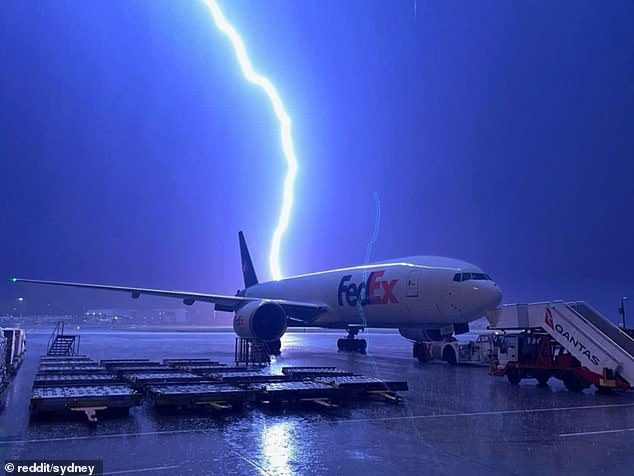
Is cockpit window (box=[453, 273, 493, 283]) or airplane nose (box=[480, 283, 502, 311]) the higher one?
cockpit window (box=[453, 273, 493, 283])

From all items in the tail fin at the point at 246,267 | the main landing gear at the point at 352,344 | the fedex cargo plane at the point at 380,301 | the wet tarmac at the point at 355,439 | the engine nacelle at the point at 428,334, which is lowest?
the wet tarmac at the point at 355,439

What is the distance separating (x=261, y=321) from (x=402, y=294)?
6177 mm

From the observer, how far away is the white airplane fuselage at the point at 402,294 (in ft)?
68.1

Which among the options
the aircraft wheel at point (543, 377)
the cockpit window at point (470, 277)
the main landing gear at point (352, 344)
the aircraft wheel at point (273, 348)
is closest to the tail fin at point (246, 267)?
the main landing gear at point (352, 344)

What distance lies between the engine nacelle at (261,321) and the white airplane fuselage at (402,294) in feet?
13.6

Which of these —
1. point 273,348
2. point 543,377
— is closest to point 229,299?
point 273,348

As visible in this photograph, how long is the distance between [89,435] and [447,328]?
17051mm

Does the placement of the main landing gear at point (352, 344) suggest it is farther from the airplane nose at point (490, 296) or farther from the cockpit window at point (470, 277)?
the airplane nose at point (490, 296)

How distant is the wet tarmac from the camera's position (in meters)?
6.35

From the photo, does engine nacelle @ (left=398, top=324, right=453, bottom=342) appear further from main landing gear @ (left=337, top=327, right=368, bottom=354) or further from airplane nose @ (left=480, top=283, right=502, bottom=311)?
main landing gear @ (left=337, top=327, right=368, bottom=354)

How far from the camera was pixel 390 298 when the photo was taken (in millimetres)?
23938

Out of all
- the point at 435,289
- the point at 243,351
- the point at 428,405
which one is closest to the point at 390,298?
the point at 435,289

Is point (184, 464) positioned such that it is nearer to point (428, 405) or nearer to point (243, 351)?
point (428, 405)

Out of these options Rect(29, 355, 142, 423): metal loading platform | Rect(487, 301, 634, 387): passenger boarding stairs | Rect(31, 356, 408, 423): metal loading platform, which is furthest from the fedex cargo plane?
Rect(29, 355, 142, 423): metal loading platform
